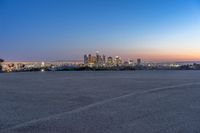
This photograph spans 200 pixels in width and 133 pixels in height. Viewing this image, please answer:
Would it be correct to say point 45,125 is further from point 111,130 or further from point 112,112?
A: point 112,112

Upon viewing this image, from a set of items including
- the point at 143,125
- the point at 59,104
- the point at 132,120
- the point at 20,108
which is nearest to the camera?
the point at 143,125

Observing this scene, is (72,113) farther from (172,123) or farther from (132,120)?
(172,123)

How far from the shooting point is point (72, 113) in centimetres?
1001

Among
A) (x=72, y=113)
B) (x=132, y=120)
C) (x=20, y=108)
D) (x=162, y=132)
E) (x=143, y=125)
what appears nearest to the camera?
(x=162, y=132)

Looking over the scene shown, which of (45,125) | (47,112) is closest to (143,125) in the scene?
(45,125)

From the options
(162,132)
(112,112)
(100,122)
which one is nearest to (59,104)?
(112,112)

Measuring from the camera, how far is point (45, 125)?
8188mm

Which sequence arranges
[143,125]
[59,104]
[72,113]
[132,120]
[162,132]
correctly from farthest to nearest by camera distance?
[59,104]
[72,113]
[132,120]
[143,125]
[162,132]

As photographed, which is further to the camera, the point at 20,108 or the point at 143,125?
the point at 20,108

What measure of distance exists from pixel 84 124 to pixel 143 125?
145 centimetres

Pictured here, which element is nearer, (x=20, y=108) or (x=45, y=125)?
(x=45, y=125)

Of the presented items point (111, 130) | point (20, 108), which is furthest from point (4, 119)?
point (111, 130)

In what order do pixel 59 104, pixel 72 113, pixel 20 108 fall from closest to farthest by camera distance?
1. pixel 72 113
2. pixel 20 108
3. pixel 59 104

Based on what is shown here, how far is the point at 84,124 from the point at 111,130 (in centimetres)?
94
